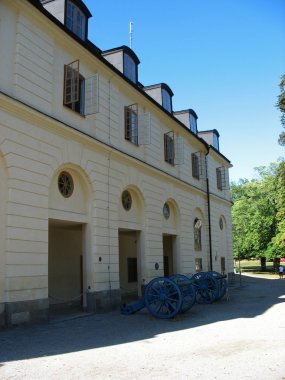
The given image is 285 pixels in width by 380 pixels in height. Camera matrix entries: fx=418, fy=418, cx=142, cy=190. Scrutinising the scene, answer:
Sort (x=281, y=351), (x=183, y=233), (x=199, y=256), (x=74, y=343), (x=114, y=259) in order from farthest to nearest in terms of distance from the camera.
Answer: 1. (x=199, y=256)
2. (x=183, y=233)
3. (x=114, y=259)
4. (x=74, y=343)
5. (x=281, y=351)

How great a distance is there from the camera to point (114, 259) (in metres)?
15.8

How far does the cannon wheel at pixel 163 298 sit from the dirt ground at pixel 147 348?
34cm

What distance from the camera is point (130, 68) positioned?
19047 millimetres

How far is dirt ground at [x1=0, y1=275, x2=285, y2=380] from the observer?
6.69 m

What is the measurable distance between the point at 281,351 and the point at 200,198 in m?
18.6

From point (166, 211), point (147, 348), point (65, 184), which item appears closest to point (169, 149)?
point (166, 211)

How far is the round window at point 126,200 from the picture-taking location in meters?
17.7

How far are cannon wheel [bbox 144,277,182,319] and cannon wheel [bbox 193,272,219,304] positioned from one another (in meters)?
4.33

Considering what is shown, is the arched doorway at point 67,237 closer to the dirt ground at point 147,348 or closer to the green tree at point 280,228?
the dirt ground at point 147,348

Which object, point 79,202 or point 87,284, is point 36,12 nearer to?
point 79,202

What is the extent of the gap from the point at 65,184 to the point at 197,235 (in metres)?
13.3

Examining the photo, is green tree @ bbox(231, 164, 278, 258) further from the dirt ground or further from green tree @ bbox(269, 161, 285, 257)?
the dirt ground

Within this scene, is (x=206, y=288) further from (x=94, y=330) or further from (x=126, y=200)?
(x=94, y=330)

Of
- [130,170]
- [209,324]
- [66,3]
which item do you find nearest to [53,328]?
[209,324]
